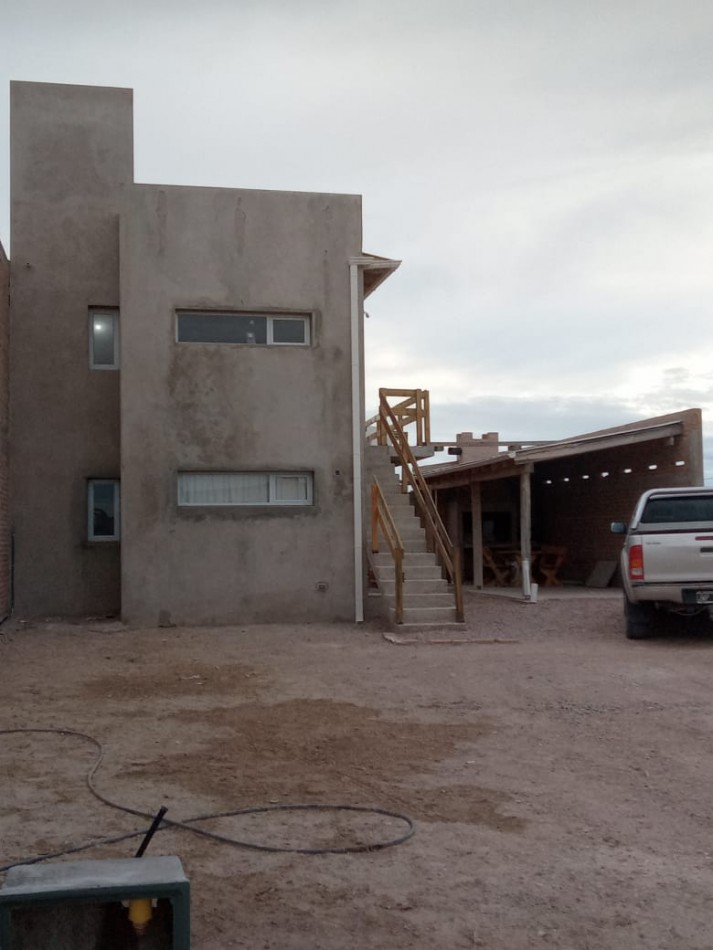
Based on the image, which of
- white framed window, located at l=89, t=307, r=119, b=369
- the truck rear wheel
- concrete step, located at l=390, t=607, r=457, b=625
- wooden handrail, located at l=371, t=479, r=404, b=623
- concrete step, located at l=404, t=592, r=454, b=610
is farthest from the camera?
white framed window, located at l=89, t=307, r=119, b=369

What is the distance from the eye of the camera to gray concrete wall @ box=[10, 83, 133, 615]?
1552cm

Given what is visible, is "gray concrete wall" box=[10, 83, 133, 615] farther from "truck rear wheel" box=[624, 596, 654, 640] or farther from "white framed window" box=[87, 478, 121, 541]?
"truck rear wheel" box=[624, 596, 654, 640]

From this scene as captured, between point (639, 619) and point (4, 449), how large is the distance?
385 inches

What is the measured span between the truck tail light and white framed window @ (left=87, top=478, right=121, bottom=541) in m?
8.36

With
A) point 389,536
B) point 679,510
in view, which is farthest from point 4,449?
point 679,510

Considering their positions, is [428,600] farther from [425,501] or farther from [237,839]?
[237,839]

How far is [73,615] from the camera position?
51.1 feet

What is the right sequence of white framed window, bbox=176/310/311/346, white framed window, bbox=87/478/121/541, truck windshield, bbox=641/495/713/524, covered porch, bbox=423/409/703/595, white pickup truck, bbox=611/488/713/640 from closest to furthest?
white pickup truck, bbox=611/488/713/640, truck windshield, bbox=641/495/713/524, white framed window, bbox=176/310/311/346, white framed window, bbox=87/478/121/541, covered porch, bbox=423/409/703/595

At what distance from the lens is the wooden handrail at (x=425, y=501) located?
13.8 meters

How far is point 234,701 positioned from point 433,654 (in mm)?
3549

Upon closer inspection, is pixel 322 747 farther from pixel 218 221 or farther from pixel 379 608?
pixel 218 221

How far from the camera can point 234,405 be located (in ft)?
48.8

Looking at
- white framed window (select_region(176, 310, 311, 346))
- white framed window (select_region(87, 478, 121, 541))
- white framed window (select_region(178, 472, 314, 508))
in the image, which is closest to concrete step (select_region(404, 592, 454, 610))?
white framed window (select_region(178, 472, 314, 508))

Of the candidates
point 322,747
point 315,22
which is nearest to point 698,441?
point 315,22
